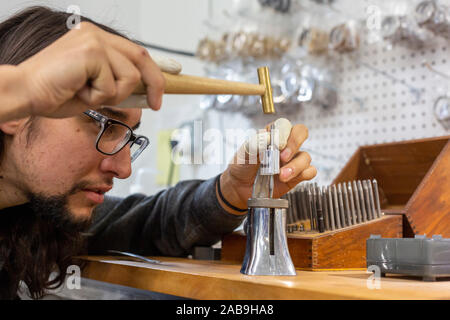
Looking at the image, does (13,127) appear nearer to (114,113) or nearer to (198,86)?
(114,113)

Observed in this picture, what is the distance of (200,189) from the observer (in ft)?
4.15

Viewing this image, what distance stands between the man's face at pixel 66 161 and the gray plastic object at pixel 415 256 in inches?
20.3

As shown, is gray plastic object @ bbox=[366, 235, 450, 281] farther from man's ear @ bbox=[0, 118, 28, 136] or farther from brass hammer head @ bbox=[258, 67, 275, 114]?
man's ear @ bbox=[0, 118, 28, 136]

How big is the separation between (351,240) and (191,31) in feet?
6.71

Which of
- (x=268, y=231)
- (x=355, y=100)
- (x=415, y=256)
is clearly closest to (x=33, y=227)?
(x=268, y=231)

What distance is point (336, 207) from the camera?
1.02 m

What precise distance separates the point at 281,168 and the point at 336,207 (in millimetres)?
168

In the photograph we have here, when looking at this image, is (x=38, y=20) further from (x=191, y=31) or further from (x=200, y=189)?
(x=191, y=31)

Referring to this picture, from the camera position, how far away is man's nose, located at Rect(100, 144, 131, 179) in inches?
39.0

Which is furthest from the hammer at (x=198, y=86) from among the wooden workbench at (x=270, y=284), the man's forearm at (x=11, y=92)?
the wooden workbench at (x=270, y=284)

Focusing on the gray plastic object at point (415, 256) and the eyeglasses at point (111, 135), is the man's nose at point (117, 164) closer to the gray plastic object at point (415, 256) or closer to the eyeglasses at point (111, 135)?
the eyeglasses at point (111, 135)

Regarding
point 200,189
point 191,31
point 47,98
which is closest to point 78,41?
point 47,98

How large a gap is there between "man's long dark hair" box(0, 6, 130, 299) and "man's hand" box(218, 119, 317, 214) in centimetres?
35

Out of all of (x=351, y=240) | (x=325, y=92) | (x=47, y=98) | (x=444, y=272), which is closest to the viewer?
(x=47, y=98)
